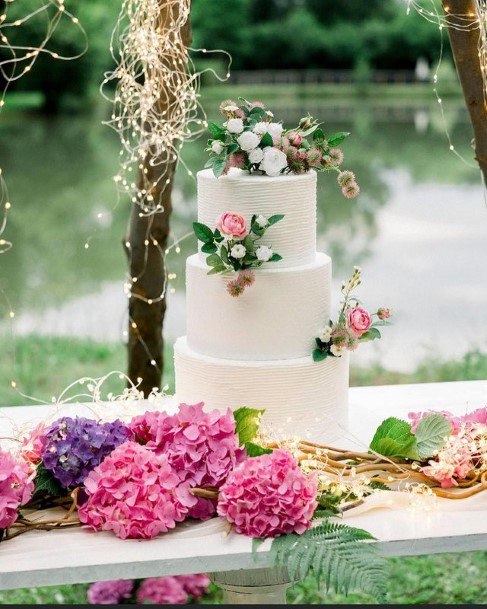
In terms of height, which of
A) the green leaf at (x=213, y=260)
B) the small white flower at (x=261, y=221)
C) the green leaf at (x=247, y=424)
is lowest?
the green leaf at (x=247, y=424)

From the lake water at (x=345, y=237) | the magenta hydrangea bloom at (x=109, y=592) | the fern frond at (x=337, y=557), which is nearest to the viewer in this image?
the fern frond at (x=337, y=557)

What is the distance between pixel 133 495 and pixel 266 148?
34.3 inches

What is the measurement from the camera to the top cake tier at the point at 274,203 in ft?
7.65

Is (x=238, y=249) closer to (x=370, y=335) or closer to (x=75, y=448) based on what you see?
(x=370, y=335)

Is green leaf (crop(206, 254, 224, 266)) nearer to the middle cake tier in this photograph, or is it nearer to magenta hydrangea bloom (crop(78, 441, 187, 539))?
the middle cake tier

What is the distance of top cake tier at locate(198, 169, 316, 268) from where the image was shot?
2.33 m

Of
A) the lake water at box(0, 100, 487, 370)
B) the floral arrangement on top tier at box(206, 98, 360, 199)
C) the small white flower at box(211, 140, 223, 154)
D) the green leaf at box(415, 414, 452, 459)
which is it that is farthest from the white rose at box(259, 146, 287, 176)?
the lake water at box(0, 100, 487, 370)

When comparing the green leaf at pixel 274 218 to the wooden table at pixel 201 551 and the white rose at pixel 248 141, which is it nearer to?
the white rose at pixel 248 141

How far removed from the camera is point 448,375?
6.08 m

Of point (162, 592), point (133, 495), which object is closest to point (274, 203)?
point (133, 495)

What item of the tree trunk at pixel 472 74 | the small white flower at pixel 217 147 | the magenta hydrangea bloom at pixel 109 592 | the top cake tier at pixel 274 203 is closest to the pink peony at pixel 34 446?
the top cake tier at pixel 274 203

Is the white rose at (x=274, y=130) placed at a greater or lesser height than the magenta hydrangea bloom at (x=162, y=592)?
greater

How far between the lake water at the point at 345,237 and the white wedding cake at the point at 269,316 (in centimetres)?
386

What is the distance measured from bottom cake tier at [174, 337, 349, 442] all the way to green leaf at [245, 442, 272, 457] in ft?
0.64
